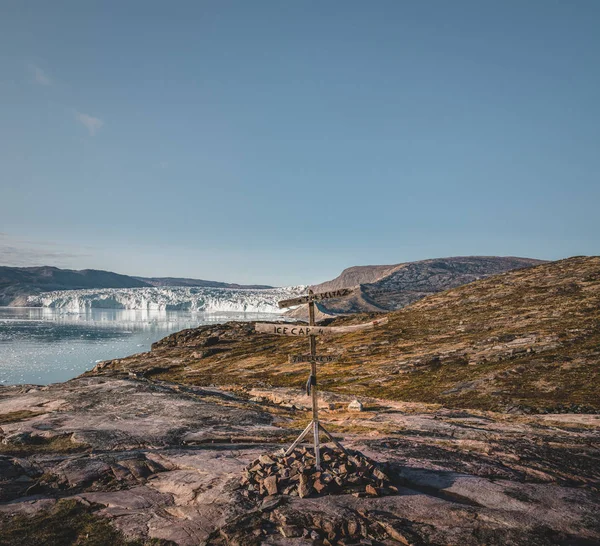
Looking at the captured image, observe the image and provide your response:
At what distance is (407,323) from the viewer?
94000 millimetres

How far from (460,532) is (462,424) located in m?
14.9

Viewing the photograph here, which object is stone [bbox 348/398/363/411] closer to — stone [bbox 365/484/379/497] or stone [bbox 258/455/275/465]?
stone [bbox 258/455/275/465]

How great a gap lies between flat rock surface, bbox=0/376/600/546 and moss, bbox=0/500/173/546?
340 mm

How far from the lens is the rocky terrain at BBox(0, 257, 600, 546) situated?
11.1 metres

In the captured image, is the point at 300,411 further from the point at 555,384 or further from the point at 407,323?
the point at 407,323

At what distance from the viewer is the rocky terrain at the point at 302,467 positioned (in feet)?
36.5

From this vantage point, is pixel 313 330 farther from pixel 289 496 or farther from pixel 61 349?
pixel 61 349

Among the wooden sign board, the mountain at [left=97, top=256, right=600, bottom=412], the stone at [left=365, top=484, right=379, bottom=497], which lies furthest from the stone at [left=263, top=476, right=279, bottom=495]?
the mountain at [left=97, top=256, right=600, bottom=412]

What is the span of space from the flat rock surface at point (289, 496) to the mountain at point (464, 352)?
6130 mm

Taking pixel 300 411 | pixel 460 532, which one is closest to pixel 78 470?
pixel 460 532

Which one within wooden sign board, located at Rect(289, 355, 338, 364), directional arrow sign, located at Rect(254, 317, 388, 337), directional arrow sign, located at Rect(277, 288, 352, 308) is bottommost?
wooden sign board, located at Rect(289, 355, 338, 364)

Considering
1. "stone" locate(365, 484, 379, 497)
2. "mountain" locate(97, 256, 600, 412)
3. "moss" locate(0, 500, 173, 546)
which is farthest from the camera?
"mountain" locate(97, 256, 600, 412)

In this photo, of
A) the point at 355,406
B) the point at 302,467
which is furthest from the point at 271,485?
the point at 355,406

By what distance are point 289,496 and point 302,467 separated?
3.36ft
